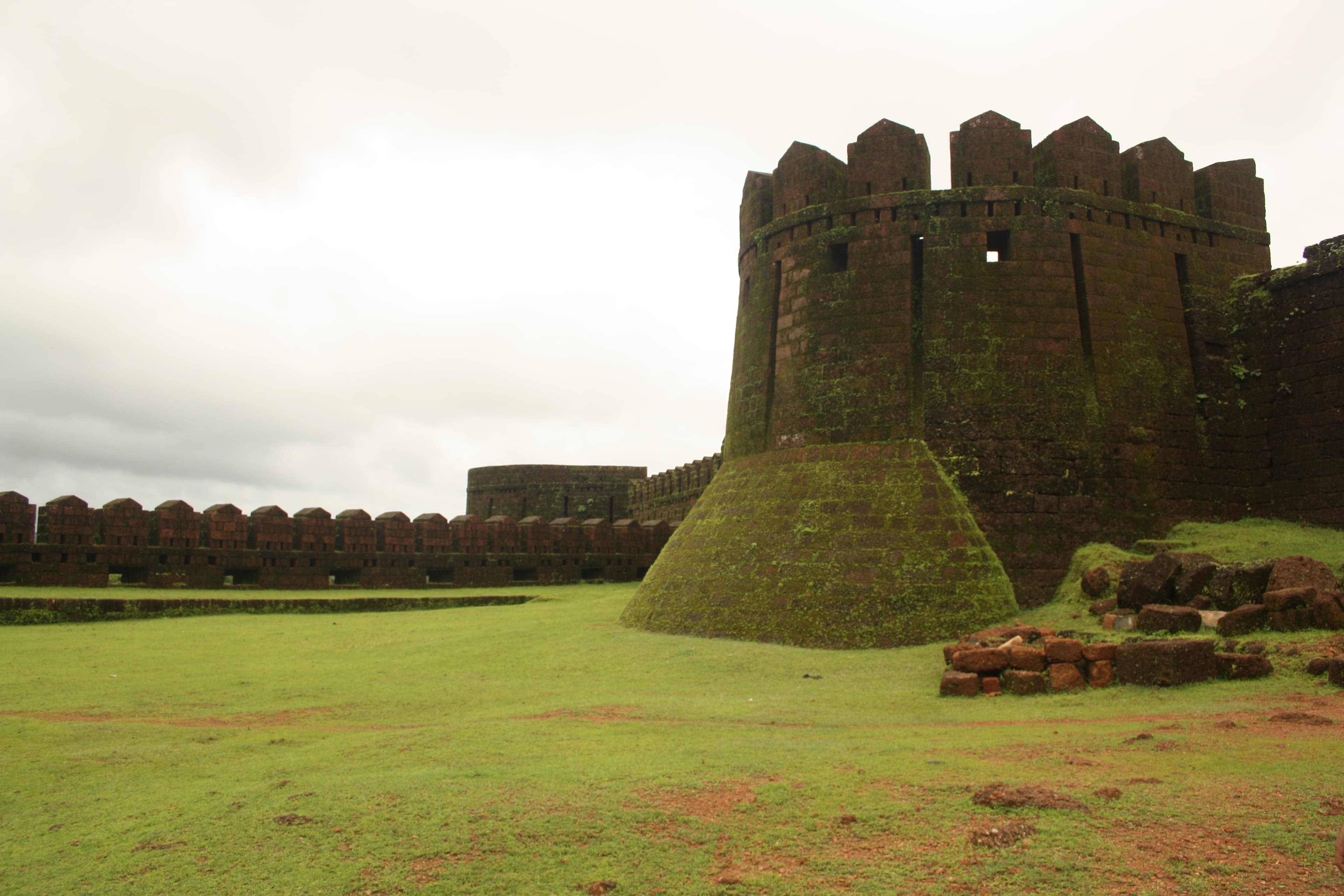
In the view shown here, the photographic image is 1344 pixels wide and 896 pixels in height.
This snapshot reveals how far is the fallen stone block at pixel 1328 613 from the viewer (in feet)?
24.6

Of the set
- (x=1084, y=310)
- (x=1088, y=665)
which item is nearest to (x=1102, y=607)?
(x=1088, y=665)

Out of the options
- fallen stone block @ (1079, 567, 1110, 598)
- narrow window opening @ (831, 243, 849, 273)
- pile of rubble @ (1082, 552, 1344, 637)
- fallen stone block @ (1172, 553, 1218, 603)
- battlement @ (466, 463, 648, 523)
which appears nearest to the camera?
pile of rubble @ (1082, 552, 1344, 637)

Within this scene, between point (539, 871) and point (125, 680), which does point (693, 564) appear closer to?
point (125, 680)

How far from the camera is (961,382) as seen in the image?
39.4 feet

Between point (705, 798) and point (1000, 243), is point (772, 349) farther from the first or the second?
point (705, 798)

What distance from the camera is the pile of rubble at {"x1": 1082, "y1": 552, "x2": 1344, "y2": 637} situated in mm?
7605

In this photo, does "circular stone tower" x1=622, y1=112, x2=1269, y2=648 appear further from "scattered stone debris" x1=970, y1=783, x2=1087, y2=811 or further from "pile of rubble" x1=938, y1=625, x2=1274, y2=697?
"scattered stone debris" x1=970, y1=783, x2=1087, y2=811

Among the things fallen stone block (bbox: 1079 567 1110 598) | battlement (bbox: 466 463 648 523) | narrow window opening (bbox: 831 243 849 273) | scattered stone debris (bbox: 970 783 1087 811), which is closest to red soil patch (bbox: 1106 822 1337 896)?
scattered stone debris (bbox: 970 783 1087 811)

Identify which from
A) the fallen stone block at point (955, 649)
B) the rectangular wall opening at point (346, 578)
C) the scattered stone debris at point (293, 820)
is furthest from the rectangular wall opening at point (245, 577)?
the scattered stone debris at point (293, 820)

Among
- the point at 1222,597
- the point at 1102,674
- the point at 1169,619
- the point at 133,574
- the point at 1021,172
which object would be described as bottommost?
the point at 1102,674

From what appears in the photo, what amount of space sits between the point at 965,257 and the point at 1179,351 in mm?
3543

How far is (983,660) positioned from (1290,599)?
8.74 feet

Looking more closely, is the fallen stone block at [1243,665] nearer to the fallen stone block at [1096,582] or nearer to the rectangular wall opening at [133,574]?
the fallen stone block at [1096,582]

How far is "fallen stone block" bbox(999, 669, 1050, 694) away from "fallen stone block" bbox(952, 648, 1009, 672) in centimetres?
14
